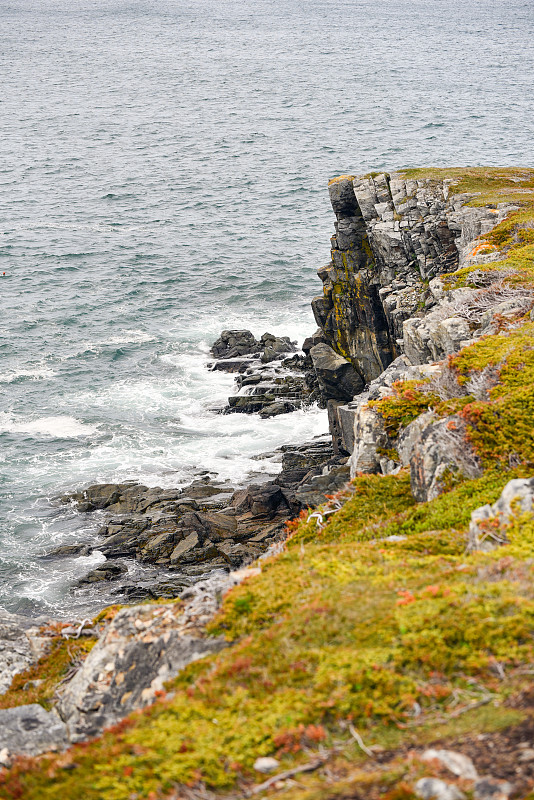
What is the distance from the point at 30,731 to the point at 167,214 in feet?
288

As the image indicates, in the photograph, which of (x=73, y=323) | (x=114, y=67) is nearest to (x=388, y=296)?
(x=73, y=323)

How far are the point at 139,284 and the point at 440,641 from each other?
69.0m

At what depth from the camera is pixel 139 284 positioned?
75.2m

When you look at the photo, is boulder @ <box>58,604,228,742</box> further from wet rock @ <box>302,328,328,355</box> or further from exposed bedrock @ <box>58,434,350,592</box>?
wet rock @ <box>302,328,328,355</box>

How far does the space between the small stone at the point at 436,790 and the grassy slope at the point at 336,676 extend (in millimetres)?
181

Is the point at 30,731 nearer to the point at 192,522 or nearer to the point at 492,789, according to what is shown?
the point at 492,789

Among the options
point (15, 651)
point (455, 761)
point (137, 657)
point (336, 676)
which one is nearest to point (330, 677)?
point (336, 676)

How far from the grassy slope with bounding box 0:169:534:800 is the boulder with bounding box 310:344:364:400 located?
32095 mm

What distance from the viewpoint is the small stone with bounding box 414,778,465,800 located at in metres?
7.70

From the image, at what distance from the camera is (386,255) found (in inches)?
1620

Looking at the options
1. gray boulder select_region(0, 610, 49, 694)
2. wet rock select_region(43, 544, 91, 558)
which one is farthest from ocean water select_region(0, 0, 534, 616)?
gray boulder select_region(0, 610, 49, 694)

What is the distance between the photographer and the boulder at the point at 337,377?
4572cm

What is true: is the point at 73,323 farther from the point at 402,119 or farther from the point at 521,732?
the point at 402,119

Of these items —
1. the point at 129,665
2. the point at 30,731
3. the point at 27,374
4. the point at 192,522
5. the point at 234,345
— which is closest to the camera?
the point at 30,731
